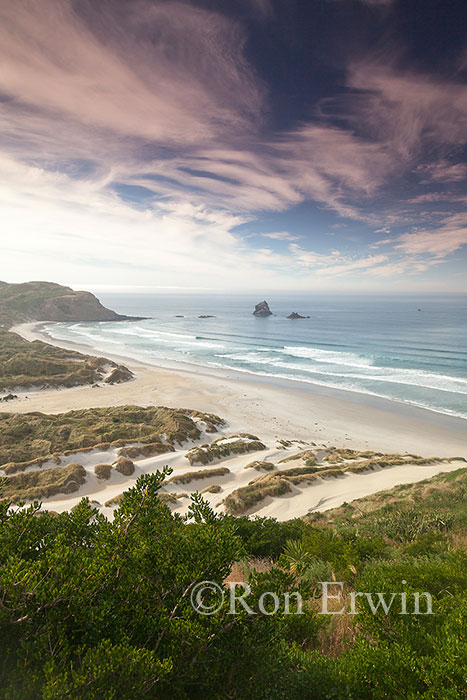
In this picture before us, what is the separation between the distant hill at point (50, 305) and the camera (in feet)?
358

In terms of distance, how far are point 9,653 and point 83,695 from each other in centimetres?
86

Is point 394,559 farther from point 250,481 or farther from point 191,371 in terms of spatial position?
point 191,371

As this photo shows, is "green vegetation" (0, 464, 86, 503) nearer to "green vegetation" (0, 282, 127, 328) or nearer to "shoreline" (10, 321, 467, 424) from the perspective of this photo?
"shoreline" (10, 321, 467, 424)

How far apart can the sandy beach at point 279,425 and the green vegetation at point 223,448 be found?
0.64 metres

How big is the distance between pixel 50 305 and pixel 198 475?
119 meters

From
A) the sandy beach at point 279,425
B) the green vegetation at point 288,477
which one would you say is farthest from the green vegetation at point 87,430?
the green vegetation at point 288,477

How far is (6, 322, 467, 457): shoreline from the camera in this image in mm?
25688

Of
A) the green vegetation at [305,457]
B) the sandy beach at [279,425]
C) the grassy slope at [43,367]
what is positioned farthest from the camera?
the grassy slope at [43,367]

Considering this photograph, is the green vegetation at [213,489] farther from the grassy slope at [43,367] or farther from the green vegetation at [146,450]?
the grassy slope at [43,367]

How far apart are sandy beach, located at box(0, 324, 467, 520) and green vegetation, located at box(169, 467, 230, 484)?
1.03 ft

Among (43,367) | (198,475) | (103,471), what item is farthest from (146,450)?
(43,367)

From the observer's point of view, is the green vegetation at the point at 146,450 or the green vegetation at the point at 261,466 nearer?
the green vegetation at the point at 261,466
